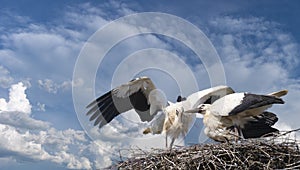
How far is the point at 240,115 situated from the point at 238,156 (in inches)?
48.4

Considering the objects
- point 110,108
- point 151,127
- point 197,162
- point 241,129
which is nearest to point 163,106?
point 151,127

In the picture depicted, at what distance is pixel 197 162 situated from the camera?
4246 millimetres

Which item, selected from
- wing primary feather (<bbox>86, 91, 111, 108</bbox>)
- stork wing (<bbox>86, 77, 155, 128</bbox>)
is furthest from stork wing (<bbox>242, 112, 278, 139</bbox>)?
Result: wing primary feather (<bbox>86, 91, 111, 108</bbox>)

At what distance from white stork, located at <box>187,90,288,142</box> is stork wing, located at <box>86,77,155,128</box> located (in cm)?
122

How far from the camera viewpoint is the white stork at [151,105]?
6.09m

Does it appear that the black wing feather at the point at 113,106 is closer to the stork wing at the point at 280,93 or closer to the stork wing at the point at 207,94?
the stork wing at the point at 207,94

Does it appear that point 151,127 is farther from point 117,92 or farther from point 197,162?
point 197,162

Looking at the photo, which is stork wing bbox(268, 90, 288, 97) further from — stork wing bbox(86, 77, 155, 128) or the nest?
stork wing bbox(86, 77, 155, 128)

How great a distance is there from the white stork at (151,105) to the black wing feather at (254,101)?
A: 93 cm

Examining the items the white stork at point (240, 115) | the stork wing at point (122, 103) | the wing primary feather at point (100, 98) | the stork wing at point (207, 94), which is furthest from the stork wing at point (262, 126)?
the wing primary feather at point (100, 98)

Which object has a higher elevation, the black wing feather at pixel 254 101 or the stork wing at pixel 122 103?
the stork wing at pixel 122 103

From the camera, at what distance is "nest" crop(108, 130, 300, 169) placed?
4.17m

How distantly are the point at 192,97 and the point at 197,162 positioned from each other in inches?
80.6

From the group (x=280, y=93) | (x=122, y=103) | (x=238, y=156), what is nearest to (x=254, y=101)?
(x=280, y=93)
